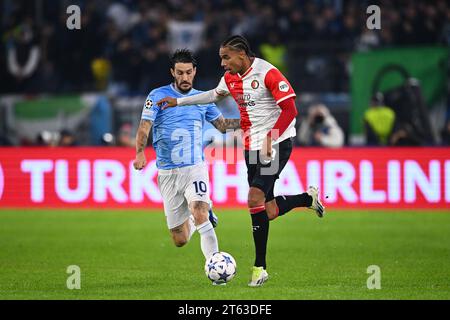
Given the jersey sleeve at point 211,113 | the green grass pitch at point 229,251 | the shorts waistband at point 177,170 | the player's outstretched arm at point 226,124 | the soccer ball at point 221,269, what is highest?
the jersey sleeve at point 211,113

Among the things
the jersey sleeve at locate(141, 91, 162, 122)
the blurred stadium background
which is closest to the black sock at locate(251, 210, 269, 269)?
the blurred stadium background

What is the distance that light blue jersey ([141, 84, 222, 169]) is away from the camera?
12211 mm

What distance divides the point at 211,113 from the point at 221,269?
91.8 inches

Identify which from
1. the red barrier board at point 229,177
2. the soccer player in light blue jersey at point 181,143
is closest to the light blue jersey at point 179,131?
the soccer player in light blue jersey at point 181,143

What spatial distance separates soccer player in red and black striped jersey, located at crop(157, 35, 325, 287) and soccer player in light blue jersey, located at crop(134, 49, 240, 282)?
2.09 feet

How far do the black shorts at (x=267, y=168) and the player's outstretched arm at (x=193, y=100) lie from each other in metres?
0.70

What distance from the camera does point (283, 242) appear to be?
15648 millimetres

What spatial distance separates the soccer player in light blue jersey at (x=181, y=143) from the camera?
38.8 feet

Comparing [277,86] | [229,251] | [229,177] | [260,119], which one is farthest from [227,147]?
[277,86]

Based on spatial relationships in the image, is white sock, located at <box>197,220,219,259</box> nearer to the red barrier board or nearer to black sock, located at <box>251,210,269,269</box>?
black sock, located at <box>251,210,269,269</box>

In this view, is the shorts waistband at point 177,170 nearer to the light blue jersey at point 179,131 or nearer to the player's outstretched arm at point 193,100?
the light blue jersey at point 179,131

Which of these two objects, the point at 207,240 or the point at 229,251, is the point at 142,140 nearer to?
the point at 207,240

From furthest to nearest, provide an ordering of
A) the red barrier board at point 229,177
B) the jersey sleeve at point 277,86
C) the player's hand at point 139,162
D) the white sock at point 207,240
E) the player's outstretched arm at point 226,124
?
the red barrier board at point 229,177, the player's outstretched arm at point 226,124, the player's hand at point 139,162, the white sock at point 207,240, the jersey sleeve at point 277,86
